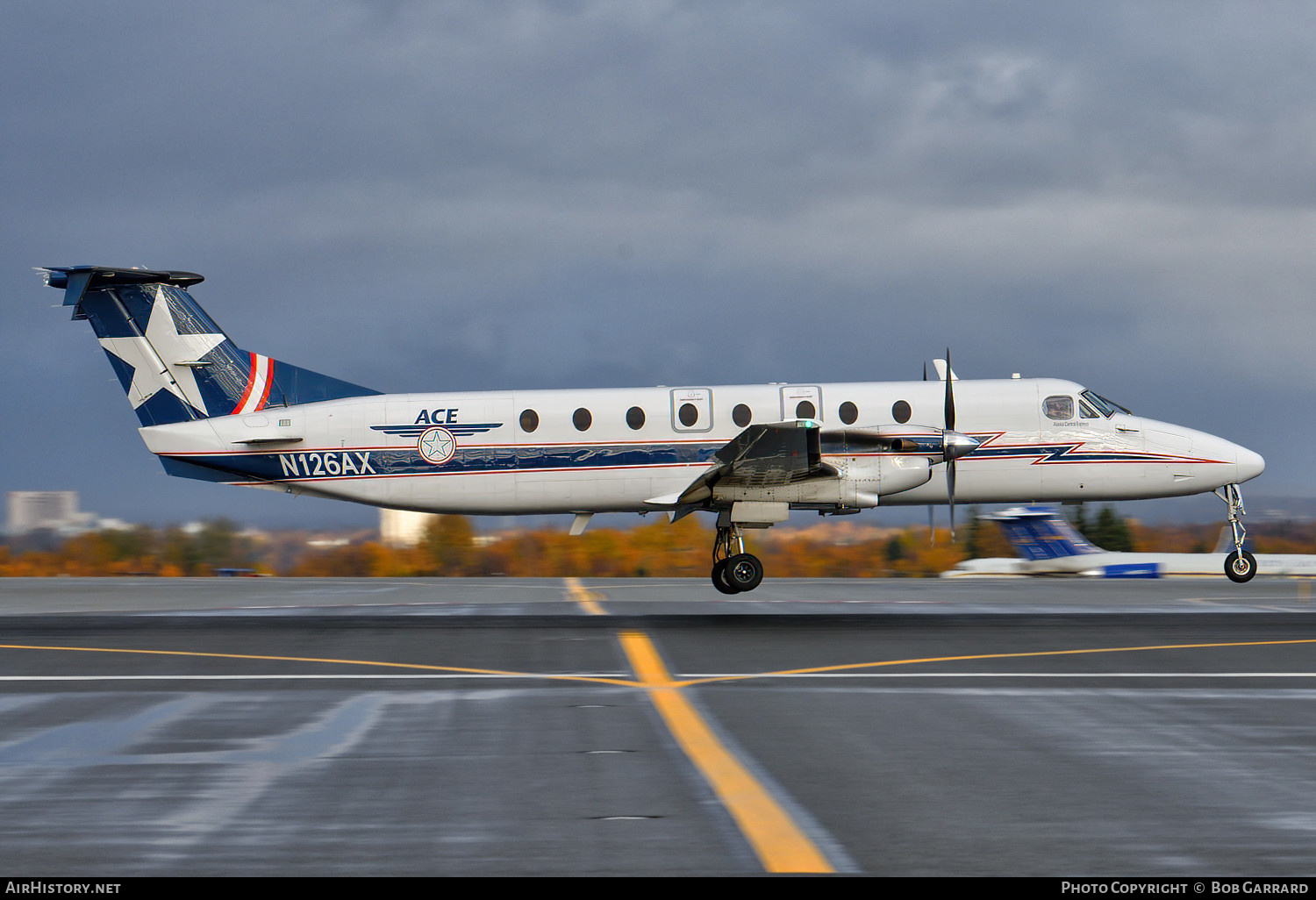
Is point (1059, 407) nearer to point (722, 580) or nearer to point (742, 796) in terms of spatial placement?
point (722, 580)

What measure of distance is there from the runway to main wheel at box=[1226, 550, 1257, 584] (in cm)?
801

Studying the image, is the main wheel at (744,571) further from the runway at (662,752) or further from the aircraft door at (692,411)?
the runway at (662,752)

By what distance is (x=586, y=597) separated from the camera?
23078mm

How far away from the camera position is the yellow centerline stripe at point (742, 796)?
4.75m

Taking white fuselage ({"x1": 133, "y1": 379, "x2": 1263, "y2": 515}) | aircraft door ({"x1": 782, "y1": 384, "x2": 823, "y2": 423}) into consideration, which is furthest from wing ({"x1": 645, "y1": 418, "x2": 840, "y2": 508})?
aircraft door ({"x1": 782, "y1": 384, "x2": 823, "y2": 423})

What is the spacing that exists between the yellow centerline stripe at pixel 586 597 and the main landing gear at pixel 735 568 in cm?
240

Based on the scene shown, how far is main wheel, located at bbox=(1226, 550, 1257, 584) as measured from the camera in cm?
2311

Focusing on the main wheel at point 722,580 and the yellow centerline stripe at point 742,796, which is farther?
the main wheel at point 722,580

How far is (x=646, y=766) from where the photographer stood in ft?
21.9

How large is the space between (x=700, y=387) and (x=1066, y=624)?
8.38 metres

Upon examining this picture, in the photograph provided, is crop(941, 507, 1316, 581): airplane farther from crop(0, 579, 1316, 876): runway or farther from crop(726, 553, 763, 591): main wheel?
crop(0, 579, 1316, 876): runway

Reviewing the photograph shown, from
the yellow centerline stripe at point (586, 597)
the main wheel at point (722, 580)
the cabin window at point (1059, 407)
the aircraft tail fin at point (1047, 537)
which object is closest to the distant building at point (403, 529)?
the yellow centerline stripe at point (586, 597)

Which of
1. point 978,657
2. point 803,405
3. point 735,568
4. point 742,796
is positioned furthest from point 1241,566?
point 742,796
